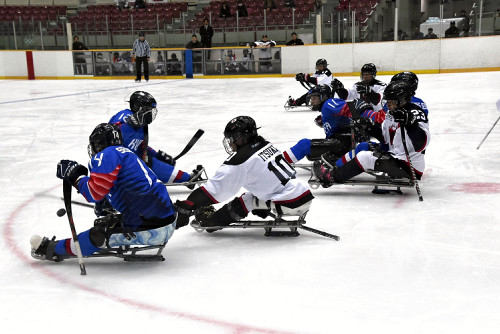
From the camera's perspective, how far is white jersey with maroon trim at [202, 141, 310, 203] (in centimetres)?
332

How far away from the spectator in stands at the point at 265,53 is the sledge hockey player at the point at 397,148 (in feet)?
44.9

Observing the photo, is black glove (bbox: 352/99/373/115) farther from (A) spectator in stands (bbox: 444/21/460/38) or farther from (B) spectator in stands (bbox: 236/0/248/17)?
(B) spectator in stands (bbox: 236/0/248/17)

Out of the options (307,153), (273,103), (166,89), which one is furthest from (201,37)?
(307,153)

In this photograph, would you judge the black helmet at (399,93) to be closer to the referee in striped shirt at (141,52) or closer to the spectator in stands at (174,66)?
the referee in striped shirt at (141,52)

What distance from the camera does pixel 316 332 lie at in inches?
94.7

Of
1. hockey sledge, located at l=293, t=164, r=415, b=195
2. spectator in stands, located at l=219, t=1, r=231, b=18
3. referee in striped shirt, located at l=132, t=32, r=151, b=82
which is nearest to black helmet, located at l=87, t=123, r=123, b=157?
hockey sledge, located at l=293, t=164, r=415, b=195

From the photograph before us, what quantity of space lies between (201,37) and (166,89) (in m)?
4.84

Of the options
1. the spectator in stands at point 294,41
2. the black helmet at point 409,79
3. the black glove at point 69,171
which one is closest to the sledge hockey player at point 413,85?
the black helmet at point 409,79

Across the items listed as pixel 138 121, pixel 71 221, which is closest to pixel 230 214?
pixel 71 221

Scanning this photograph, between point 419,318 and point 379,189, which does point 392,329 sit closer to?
point 419,318

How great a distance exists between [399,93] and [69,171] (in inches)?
105

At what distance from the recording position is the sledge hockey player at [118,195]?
2.95 metres

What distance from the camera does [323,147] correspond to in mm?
5270

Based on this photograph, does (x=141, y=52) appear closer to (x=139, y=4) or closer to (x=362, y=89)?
(x=139, y=4)
